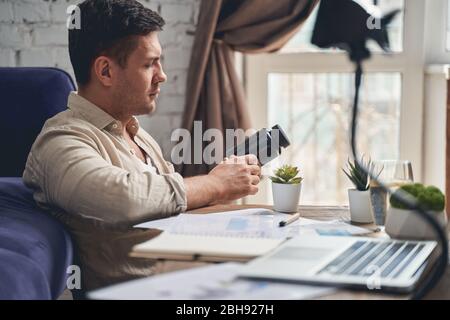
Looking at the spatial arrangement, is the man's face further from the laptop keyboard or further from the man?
the laptop keyboard

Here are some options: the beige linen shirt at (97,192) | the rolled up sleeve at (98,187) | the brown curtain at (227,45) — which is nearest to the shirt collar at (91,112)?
the beige linen shirt at (97,192)

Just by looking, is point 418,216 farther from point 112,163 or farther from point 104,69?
point 104,69

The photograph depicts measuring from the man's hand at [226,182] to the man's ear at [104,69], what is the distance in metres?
0.33

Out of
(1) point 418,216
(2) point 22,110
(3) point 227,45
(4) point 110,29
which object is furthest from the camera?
(3) point 227,45

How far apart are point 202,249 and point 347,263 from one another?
0.64 feet

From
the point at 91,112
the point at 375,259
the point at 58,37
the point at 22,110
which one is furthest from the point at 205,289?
the point at 58,37

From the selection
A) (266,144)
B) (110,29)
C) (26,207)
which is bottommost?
(26,207)

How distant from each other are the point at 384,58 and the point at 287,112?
1.46 ft

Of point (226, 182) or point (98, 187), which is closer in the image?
point (98, 187)

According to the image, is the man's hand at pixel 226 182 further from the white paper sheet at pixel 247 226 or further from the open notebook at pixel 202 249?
the open notebook at pixel 202 249

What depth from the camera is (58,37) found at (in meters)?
2.50

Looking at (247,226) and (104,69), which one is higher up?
(104,69)
